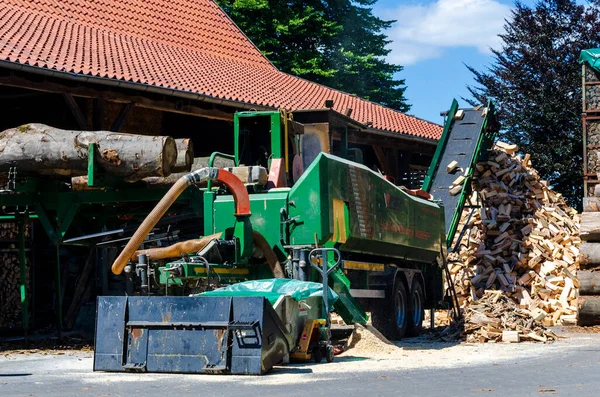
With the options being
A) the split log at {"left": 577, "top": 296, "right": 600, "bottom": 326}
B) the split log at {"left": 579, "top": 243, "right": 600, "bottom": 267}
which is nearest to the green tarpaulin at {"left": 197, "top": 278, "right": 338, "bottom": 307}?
the split log at {"left": 577, "top": 296, "right": 600, "bottom": 326}

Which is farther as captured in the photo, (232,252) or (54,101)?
(54,101)

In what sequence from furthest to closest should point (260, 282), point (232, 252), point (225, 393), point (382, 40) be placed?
1. point (382, 40)
2. point (232, 252)
3. point (260, 282)
4. point (225, 393)

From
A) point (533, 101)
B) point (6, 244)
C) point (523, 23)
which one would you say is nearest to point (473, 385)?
point (6, 244)

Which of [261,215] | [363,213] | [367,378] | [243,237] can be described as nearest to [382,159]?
[363,213]

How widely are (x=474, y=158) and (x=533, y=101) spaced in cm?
1569

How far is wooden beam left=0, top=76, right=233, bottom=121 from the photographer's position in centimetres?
1731

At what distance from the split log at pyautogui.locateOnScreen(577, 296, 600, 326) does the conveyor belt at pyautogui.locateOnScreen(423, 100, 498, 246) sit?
10.5 feet

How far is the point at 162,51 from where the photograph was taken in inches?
956

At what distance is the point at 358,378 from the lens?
1034 centimetres

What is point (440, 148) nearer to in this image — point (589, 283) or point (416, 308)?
point (589, 283)

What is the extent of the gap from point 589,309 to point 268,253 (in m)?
7.87

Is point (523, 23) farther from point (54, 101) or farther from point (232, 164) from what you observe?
point (232, 164)

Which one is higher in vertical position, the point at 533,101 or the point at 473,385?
the point at 533,101

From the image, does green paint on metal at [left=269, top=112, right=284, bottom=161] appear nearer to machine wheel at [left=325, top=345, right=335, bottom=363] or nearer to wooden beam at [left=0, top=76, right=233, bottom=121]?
machine wheel at [left=325, top=345, right=335, bottom=363]
